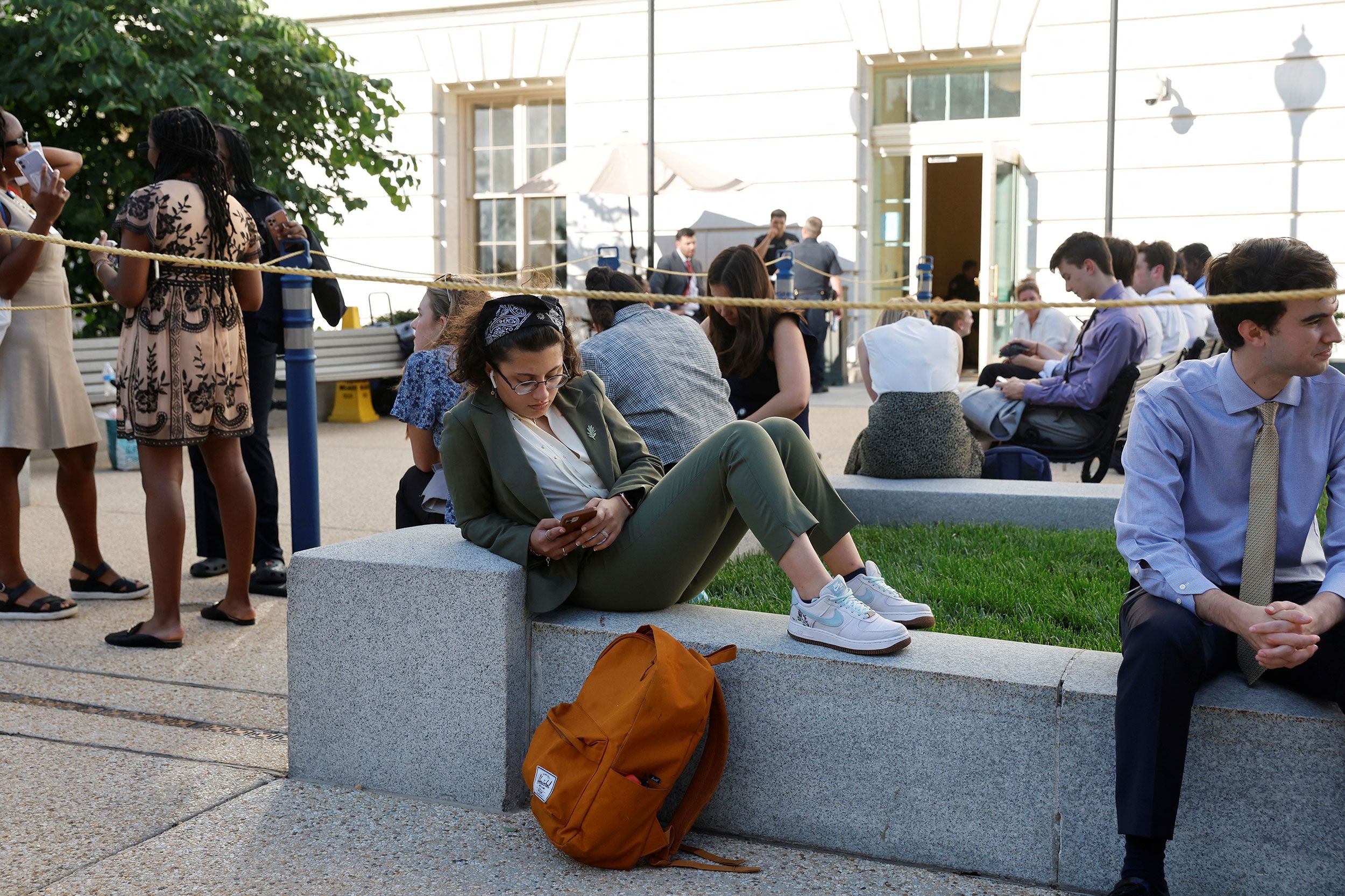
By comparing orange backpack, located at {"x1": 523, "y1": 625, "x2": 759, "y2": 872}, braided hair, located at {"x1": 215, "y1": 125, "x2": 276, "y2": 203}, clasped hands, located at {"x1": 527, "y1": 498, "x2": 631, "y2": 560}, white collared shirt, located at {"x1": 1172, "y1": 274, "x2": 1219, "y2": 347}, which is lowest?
orange backpack, located at {"x1": 523, "y1": 625, "x2": 759, "y2": 872}

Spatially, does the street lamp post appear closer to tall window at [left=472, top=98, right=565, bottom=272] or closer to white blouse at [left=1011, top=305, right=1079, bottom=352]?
white blouse at [left=1011, top=305, right=1079, bottom=352]

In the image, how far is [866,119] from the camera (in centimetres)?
1477


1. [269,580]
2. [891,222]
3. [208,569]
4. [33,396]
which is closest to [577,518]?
[269,580]

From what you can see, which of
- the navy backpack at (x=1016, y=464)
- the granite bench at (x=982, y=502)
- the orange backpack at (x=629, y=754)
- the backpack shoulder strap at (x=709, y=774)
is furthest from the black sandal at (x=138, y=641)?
the navy backpack at (x=1016, y=464)

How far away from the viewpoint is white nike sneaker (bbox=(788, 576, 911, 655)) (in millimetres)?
2836

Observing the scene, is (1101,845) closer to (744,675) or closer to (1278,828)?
(1278,828)

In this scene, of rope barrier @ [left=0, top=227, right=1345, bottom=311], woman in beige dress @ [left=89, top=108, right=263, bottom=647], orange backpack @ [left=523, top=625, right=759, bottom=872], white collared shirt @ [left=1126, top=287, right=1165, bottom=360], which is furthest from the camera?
white collared shirt @ [left=1126, top=287, right=1165, bottom=360]

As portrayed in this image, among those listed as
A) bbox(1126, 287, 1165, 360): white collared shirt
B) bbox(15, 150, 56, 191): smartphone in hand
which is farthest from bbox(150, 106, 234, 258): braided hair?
bbox(1126, 287, 1165, 360): white collared shirt

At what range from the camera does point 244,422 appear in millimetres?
4637

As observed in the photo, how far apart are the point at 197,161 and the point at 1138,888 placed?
3730mm

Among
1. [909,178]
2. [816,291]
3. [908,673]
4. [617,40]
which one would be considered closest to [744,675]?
[908,673]

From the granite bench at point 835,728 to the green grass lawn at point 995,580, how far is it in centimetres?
90

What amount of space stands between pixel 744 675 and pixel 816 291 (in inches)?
455

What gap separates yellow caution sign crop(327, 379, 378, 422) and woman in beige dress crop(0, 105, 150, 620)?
700 centimetres
